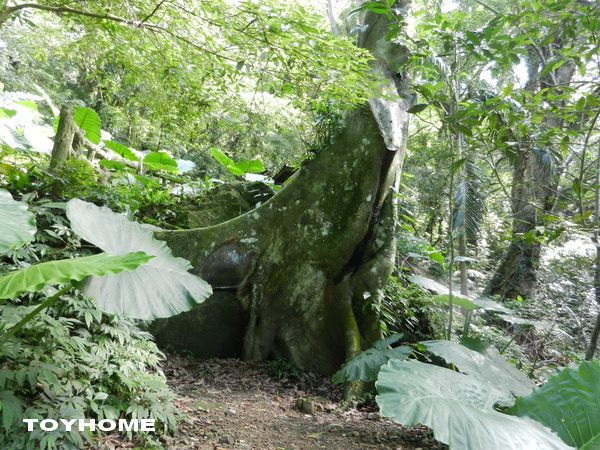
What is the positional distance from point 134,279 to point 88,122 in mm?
3733

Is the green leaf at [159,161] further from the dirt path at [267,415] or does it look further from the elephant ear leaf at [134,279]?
the elephant ear leaf at [134,279]

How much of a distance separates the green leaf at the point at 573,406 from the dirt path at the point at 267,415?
119 centimetres

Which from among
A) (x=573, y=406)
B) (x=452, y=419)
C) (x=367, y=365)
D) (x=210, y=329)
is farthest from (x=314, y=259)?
(x=452, y=419)

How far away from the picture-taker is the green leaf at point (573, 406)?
1738mm

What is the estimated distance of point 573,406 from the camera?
1772mm

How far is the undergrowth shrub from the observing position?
1.80 metres

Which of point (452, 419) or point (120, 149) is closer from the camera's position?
point (452, 419)

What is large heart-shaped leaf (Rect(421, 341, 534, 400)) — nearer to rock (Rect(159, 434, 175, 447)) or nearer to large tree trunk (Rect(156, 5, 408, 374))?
rock (Rect(159, 434, 175, 447))

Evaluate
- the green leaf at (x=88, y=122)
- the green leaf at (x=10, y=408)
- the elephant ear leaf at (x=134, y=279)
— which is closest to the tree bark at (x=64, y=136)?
the green leaf at (x=88, y=122)

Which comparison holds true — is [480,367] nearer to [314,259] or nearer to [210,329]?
[314,259]

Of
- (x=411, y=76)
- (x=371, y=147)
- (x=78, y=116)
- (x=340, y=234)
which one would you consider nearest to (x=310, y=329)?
(x=340, y=234)

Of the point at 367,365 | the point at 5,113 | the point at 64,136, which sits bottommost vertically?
the point at 367,365

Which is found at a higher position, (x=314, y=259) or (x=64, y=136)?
(x=64, y=136)

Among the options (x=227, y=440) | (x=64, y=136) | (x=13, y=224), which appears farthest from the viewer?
(x=64, y=136)
